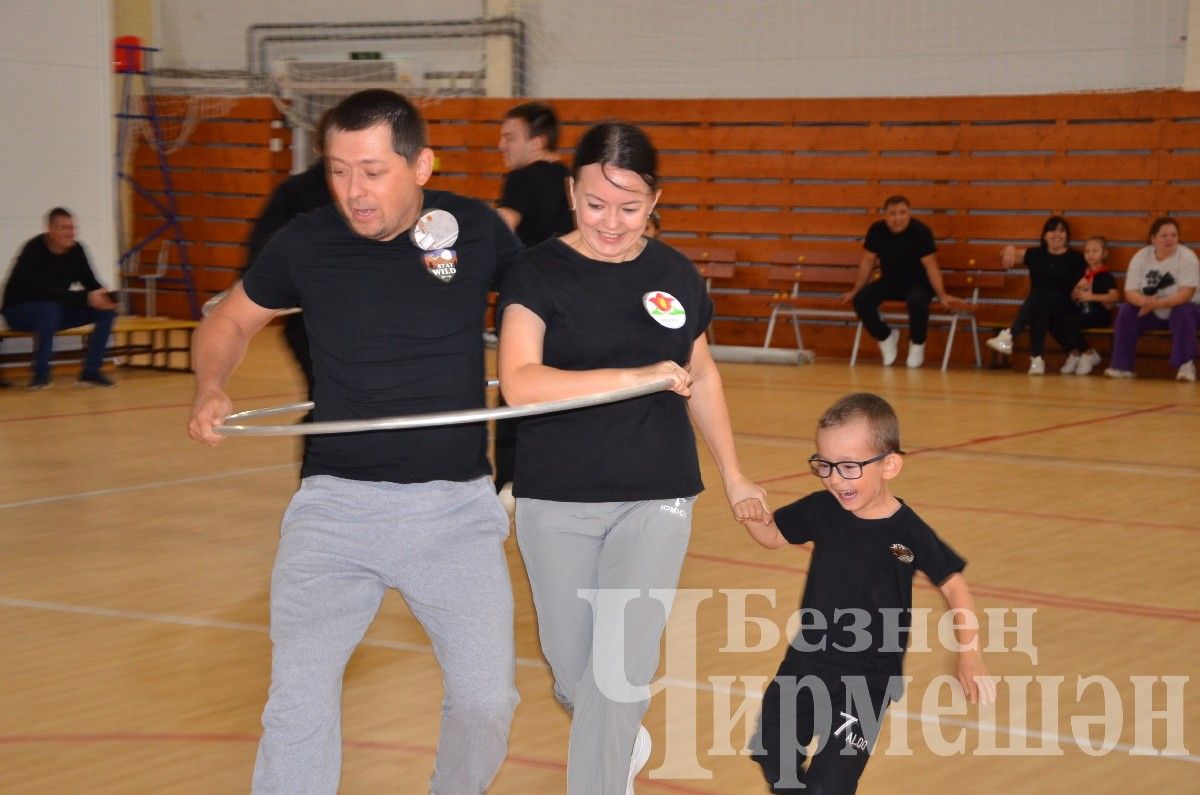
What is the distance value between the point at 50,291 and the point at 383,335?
37.5ft

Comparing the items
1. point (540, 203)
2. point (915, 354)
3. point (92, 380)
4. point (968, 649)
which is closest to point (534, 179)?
point (540, 203)

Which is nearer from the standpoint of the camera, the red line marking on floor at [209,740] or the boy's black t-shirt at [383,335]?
the boy's black t-shirt at [383,335]

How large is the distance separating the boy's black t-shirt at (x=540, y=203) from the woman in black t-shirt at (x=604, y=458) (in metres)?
3.67

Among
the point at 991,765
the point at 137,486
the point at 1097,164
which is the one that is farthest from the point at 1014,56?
the point at 991,765

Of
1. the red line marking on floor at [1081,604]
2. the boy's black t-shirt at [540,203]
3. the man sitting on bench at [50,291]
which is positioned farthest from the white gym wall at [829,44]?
the red line marking on floor at [1081,604]

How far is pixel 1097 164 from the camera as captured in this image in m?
16.7

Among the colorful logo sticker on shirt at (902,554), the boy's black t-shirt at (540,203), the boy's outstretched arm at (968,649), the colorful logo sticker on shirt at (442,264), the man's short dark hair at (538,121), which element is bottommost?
the boy's outstretched arm at (968,649)

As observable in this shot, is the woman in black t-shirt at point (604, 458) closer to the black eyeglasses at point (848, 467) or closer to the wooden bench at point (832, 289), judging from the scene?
the black eyeglasses at point (848, 467)

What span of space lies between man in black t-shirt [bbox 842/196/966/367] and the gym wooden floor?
5313 mm

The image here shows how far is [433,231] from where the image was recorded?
3.37 metres

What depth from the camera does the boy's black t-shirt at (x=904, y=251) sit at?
662 inches

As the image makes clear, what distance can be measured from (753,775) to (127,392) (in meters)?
10.8

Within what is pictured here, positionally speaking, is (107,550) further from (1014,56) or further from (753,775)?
(1014,56)

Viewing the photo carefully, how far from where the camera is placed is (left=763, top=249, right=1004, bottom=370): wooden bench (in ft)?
56.9
